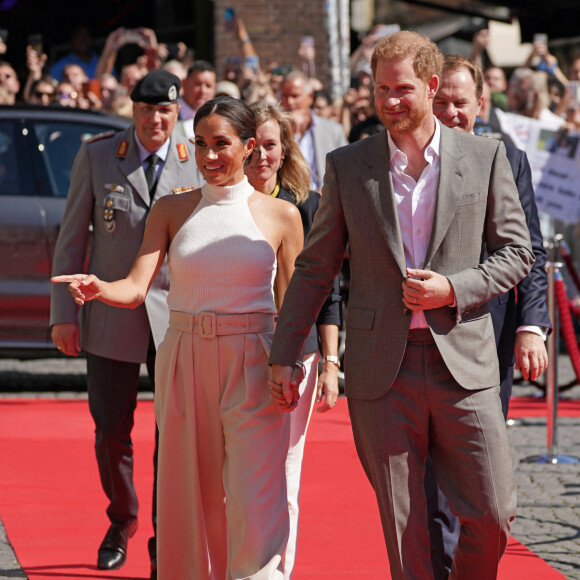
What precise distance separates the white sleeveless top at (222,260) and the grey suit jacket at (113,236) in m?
0.96

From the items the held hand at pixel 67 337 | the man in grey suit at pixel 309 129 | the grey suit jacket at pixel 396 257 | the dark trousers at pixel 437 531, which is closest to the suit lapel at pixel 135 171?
the held hand at pixel 67 337

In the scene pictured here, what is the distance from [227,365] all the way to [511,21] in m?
16.7

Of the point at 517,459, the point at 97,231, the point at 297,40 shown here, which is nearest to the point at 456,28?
the point at 297,40

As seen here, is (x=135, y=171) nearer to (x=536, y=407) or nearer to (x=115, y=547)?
(x=115, y=547)

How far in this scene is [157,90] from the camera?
5609 millimetres

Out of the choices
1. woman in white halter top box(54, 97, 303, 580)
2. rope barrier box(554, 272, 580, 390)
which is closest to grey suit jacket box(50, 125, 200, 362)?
woman in white halter top box(54, 97, 303, 580)

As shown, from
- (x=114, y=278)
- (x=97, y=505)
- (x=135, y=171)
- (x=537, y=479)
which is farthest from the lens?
(x=537, y=479)

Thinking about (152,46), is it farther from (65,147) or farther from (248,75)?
(65,147)

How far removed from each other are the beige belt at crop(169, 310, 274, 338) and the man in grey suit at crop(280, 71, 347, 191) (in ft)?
15.8

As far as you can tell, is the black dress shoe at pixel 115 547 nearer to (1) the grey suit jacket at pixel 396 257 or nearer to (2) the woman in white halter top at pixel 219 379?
(2) the woman in white halter top at pixel 219 379

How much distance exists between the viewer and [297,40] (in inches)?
643

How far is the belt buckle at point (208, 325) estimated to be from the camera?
4.50 m

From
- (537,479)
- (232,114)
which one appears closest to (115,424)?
(232,114)

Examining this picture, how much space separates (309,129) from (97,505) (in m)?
4.02
